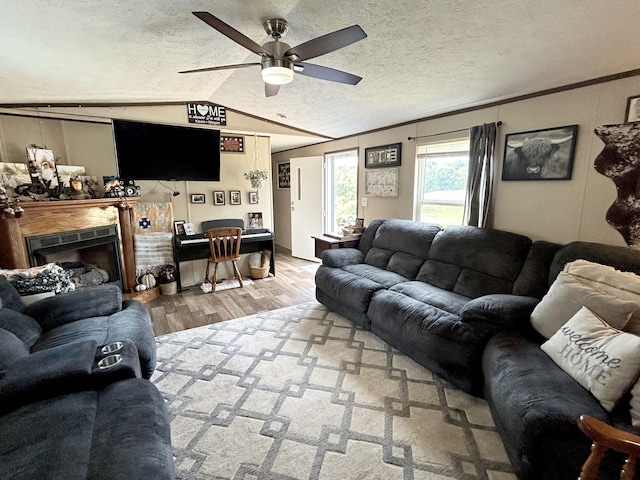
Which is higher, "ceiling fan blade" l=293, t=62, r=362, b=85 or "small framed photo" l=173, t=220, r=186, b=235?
"ceiling fan blade" l=293, t=62, r=362, b=85

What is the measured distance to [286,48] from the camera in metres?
1.81

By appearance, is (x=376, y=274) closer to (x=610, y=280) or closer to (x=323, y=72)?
(x=610, y=280)

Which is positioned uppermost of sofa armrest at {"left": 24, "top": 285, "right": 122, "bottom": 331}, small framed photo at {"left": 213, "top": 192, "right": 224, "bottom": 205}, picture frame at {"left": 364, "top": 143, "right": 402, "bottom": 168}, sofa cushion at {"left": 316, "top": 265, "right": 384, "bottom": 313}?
picture frame at {"left": 364, "top": 143, "right": 402, "bottom": 168}

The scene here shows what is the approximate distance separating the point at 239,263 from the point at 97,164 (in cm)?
221

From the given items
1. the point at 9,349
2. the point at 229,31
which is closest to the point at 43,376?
the point at 9,349

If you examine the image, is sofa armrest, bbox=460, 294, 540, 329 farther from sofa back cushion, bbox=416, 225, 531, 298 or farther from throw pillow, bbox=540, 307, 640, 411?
sofa back cushion, bbox=416, 225, 531, 298

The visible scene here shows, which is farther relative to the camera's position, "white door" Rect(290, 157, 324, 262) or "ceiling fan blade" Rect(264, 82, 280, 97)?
"white door" Rect(290, 157, 324, 262)

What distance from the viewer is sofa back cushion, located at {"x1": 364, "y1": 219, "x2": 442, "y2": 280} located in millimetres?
3135

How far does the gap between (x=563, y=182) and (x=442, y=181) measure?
120 cm

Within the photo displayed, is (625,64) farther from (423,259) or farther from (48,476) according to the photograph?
(48,476)

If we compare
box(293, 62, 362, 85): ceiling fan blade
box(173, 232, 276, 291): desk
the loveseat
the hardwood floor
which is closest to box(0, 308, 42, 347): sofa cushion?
the loveseat

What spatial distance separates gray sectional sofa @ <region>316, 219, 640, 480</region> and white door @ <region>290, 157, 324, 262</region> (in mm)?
1683

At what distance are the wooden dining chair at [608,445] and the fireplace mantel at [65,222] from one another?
3944 mm

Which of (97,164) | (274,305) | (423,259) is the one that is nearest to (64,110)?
(97,164)
